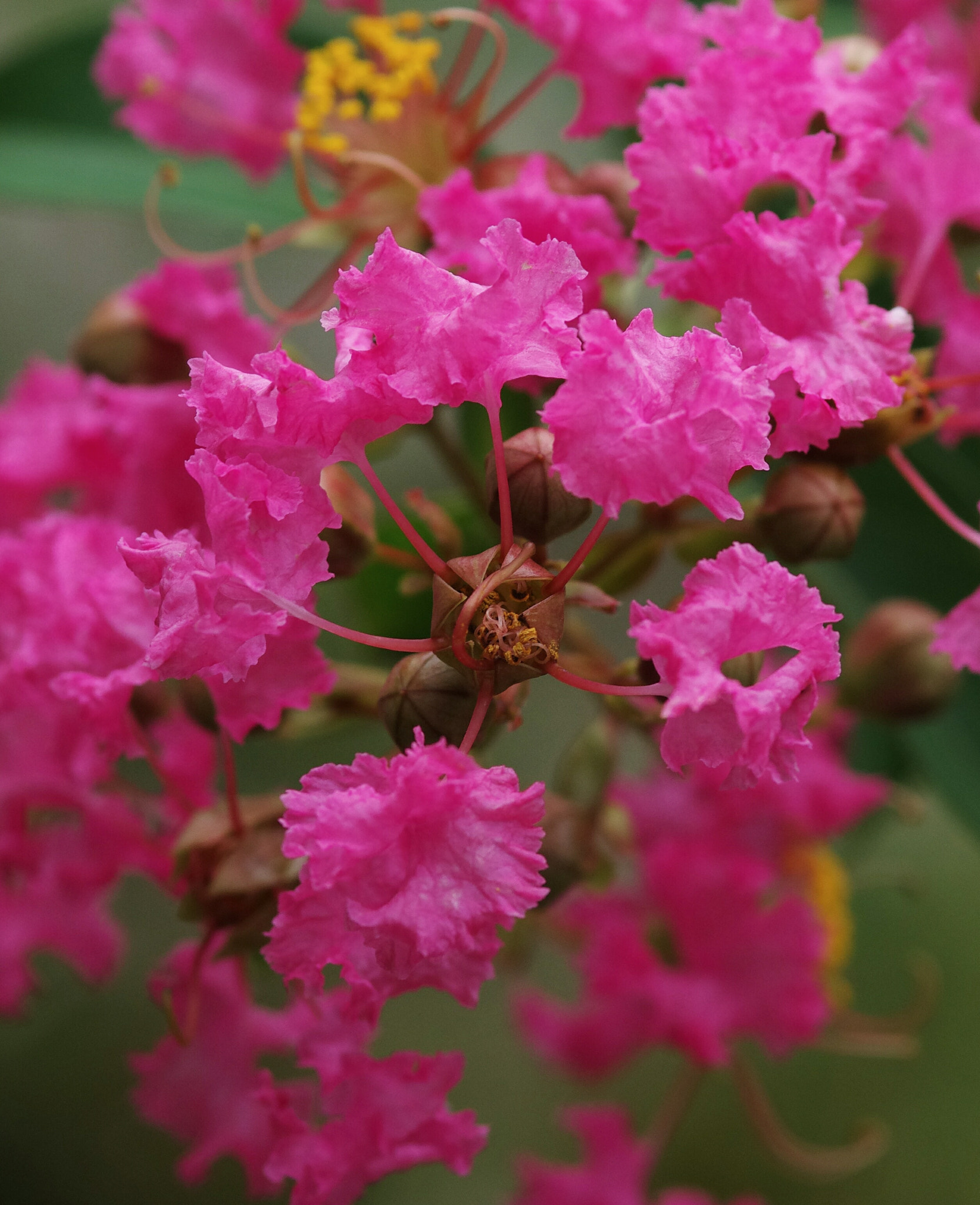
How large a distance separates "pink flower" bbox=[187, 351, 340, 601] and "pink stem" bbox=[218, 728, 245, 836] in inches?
5.7

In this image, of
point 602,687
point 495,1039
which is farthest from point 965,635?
point 495,1039

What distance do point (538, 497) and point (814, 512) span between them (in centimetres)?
18

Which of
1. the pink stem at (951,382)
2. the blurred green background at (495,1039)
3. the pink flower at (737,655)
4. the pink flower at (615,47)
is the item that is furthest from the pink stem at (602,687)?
the blurred green background at (495,1039)

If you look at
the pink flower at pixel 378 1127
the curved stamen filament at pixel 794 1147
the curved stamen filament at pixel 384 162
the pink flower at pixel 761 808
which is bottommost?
the curved stamen filament at pixel 794 1147

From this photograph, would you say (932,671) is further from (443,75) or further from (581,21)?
(443,75)

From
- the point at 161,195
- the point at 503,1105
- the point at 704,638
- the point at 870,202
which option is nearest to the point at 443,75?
the point at 161,195

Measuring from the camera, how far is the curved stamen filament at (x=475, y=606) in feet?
1.73

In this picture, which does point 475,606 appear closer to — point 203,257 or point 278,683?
point 278,683

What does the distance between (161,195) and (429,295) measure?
0.53m

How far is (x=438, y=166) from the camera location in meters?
0.91

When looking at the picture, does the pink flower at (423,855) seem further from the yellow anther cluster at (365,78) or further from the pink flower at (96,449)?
the yellow anther cluster at (365,78)

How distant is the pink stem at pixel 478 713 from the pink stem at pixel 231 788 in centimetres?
15

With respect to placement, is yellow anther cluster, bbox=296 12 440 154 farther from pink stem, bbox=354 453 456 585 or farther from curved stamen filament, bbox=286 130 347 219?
pink stem, bbox=354 453 456 585

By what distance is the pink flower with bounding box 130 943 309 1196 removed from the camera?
77cm
